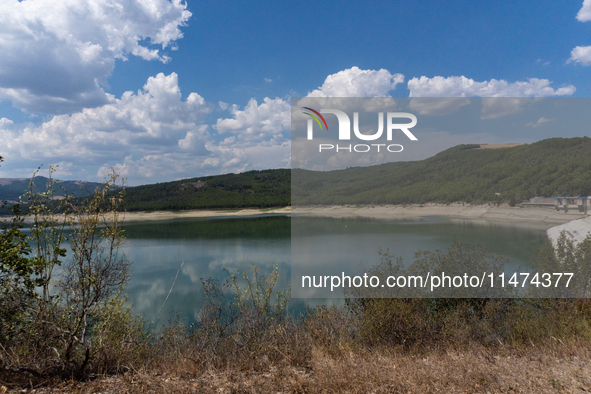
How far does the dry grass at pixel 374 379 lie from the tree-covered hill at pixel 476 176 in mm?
7222

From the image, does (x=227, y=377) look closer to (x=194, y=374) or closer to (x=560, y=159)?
(x=194, y=374)

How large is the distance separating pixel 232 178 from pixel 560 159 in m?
83.6

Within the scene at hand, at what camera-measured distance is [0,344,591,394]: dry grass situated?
3455 mm

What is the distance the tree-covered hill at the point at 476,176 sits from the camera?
1061 cm

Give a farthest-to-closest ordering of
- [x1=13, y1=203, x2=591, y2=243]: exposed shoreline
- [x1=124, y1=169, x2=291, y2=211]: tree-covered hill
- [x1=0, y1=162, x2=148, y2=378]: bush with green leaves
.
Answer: [x1=124, y1=169, x2=291, y2=211]: tree-covered hill < [x1=13, y1=203, x2=591, y2=243]: exposed shoreline < [x1=0, y1=162, x2=148, y2=378]: bush with green leaves

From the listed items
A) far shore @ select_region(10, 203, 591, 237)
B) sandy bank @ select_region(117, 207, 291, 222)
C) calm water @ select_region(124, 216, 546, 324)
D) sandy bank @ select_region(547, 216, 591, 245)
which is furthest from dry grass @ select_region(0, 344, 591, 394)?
sandy bank @ select_region(117, 207, 291, 222)

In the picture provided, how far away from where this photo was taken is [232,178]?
8969 cm

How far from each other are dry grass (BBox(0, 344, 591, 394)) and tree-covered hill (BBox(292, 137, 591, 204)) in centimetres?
722

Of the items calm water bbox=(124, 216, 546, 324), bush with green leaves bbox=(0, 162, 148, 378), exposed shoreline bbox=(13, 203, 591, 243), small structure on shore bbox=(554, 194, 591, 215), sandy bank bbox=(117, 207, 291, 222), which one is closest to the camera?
bush with green leaves bbox=(0, 162, 148, 378)

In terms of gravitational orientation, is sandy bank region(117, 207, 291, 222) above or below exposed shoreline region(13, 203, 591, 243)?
below

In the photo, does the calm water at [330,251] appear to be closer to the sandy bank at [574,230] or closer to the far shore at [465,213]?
the far shore at [465,213]

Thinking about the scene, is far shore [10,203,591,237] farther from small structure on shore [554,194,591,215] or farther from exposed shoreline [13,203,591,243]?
small structure on shore [554,194,591,215]

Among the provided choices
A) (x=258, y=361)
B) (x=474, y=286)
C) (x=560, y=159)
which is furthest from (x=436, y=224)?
(x=258, y=361)

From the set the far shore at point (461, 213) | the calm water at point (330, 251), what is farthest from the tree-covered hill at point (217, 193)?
the far shore at point (461, 213)
